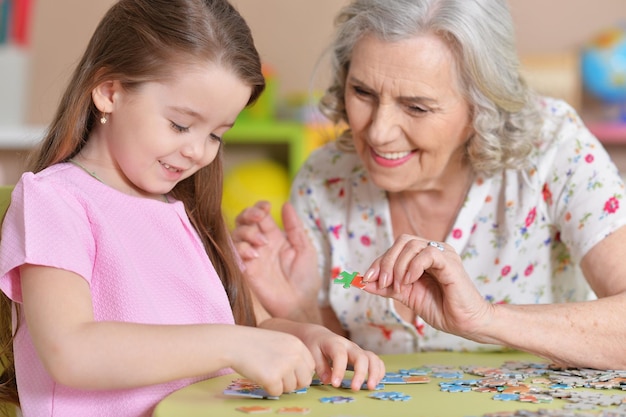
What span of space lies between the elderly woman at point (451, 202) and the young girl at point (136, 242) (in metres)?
0.35

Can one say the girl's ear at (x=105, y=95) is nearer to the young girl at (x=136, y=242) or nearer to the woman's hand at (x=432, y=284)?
the young girl at (x=136, y=242)

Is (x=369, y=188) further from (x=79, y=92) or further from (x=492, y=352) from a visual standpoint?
(x=79, y=92)

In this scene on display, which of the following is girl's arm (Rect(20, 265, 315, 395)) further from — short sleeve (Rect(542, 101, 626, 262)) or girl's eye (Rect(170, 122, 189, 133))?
short sleeve (Rect(542, 101, 626, 262))

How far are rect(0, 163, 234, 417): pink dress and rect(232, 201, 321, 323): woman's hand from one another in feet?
1.61

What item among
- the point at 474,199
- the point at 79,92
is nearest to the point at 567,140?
the point at 474,199

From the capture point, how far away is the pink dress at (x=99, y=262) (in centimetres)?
132

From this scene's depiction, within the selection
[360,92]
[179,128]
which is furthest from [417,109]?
[179,128]

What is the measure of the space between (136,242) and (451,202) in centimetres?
91

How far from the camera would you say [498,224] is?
84.1 inches

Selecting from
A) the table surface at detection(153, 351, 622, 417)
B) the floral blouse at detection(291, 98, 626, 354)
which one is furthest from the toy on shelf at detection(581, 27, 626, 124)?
the table surface at detection(153, 351, 622, 417)

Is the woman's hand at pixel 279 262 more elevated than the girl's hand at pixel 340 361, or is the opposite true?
the woman's hand at pixel 279 262

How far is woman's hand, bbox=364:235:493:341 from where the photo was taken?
1.55 meters

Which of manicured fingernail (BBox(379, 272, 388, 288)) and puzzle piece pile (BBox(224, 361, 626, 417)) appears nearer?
puzzle piece pile (BBox(224, 361, 626, 417))

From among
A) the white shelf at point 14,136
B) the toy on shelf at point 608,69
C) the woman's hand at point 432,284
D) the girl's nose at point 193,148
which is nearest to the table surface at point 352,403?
the woman's hand at point 432,284
